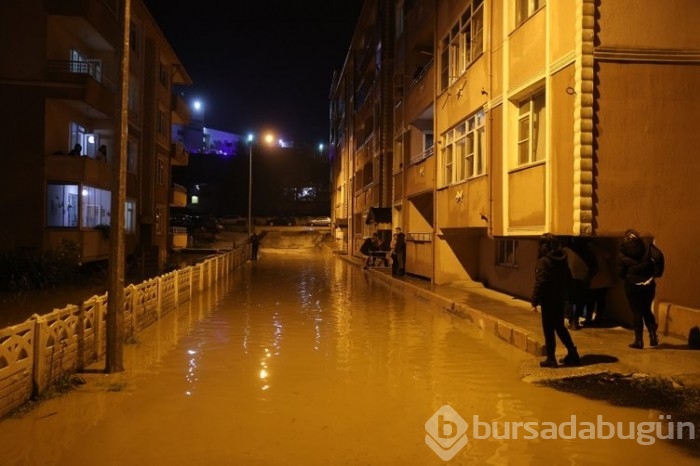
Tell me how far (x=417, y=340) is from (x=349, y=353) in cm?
181

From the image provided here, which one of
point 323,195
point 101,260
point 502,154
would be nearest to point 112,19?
point 101,260

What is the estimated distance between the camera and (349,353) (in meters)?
9.66

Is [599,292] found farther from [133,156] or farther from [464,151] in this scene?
[133,156]

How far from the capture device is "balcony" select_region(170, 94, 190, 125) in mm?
37906

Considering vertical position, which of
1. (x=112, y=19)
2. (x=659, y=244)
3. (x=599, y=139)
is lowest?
(x=659, y=244)

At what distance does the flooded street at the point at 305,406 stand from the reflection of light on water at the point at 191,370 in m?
0.01

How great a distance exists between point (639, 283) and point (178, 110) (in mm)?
34982

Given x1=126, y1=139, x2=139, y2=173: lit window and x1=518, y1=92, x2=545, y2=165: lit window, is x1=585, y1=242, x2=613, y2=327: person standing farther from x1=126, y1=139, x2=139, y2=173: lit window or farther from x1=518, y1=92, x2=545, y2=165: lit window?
x1=126, y1=139, x2=139, y2=173: lit window

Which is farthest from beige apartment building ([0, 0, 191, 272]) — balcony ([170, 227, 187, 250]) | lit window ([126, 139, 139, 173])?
balcony ([170, 227, 187, 250])

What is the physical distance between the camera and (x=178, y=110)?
38844 millimetres

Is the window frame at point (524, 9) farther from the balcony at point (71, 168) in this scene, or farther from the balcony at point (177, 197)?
the balcony at point (177, 197)

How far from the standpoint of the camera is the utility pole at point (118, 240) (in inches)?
313

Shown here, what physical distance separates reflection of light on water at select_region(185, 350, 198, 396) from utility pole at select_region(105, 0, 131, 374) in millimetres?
914

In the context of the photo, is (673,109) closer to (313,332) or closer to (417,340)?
(417,340)
